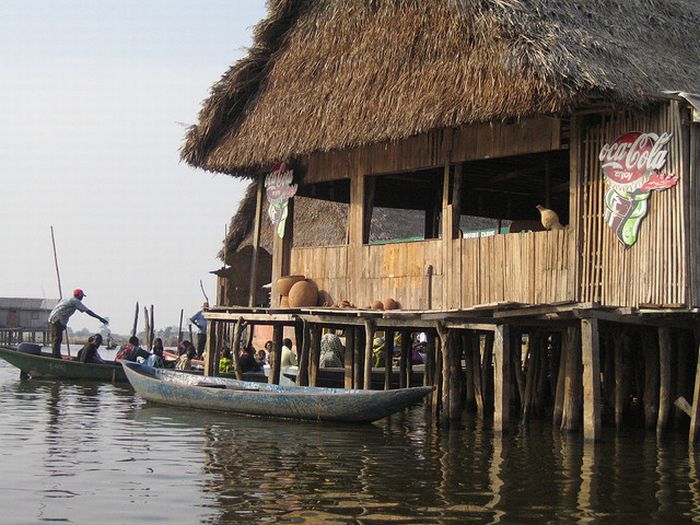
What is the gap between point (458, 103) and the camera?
13.9 meters

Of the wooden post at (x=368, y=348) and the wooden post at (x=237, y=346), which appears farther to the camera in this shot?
the wooden post at (x=237, y=346)

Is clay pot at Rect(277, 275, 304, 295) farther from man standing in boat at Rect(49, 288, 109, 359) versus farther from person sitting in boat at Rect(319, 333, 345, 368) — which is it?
man standing in boat at Rect(49, 288, 109, 359)

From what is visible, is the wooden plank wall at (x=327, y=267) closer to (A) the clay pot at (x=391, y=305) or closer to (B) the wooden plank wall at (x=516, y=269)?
(A) the clay pot at (x=391, y=305)

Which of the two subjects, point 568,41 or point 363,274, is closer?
point 568,41

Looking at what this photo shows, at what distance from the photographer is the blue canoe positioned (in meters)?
14.0

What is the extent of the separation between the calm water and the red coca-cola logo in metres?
3.12

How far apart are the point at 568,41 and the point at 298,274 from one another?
20.0ft

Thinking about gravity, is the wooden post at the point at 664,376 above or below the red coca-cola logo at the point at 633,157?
below

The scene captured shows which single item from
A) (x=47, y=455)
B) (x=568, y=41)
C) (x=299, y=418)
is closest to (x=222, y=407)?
(x=299, y=418)

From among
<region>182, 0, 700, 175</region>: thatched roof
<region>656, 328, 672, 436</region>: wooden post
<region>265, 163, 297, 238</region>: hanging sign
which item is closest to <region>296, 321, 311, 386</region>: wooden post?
<region>265, 163, 297, 238</region>: hanging sign

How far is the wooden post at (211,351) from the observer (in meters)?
18.8

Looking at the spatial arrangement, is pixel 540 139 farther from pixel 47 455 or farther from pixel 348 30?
pixel 47 455

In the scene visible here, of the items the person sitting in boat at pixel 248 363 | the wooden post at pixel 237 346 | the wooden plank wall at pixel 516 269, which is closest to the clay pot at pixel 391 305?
the wooden plank wall at pixel 516 269

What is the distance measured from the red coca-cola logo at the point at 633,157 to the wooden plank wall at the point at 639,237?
0.09 metres
